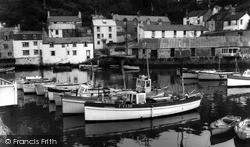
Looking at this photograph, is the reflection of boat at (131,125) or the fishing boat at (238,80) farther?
the fishing boat at (238,80)

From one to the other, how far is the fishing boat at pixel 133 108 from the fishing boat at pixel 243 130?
21.7 ft

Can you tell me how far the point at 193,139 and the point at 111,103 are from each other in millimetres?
7318

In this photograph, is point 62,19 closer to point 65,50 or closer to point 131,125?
point 65,50

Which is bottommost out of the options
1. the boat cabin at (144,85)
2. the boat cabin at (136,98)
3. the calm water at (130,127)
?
the calm water at (130,127)

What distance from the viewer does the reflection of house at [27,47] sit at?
70875mm

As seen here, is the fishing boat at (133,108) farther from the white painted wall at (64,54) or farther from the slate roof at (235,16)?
the slate roof at (235,16)

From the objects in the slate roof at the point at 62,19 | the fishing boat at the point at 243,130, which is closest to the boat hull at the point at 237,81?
the fishing boat at the point at 243,130

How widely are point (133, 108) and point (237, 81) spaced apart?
21640mm

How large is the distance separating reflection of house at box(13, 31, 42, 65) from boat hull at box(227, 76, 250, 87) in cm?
4794

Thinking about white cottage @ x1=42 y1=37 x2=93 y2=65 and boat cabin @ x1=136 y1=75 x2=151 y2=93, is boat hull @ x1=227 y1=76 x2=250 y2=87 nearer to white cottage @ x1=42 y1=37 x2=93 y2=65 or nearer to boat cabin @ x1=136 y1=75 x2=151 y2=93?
boat cabin @ x1=136 y1=75 x2=151 y2=93

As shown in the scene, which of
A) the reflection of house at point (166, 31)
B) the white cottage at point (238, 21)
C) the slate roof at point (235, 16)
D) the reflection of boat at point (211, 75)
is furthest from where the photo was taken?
the slate roof at point (235, 16)

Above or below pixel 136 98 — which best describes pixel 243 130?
below

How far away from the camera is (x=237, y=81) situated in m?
39.6

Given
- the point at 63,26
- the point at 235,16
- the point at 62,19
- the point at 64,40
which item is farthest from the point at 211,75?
the point at 62,19
